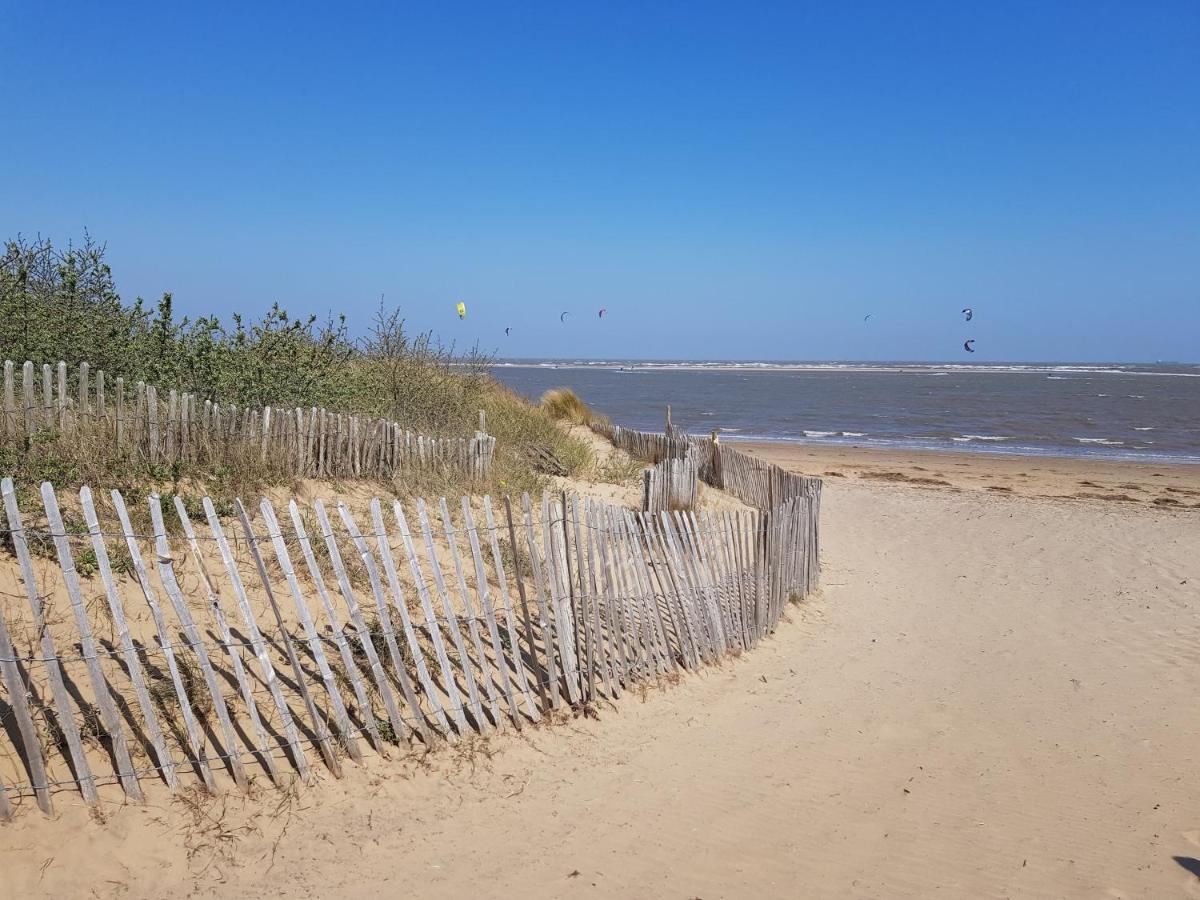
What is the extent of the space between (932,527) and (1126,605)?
439cm

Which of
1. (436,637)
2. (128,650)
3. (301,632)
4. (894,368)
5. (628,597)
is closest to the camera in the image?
(128,650)

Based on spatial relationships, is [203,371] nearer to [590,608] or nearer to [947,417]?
[590,608]

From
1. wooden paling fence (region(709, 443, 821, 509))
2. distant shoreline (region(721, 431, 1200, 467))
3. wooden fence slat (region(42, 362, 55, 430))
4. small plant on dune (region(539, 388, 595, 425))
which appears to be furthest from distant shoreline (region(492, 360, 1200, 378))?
wooden fence slat (region(42, 362, 55, 430))

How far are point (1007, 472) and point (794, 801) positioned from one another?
1984 centimetres

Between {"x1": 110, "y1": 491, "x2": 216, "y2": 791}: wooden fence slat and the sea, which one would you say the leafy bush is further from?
the sea

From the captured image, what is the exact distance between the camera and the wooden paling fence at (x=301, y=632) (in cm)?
383

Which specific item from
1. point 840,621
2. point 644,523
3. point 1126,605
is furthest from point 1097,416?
point 644,523

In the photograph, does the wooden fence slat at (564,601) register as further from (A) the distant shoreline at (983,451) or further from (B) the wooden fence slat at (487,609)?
(A) the distant shoreline at (983,451)

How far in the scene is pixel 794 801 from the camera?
15.9ft

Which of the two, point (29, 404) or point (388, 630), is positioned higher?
point (29, 404)

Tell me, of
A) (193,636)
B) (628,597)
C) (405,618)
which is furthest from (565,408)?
(193,636)

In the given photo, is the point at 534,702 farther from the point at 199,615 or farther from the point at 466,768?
the point at 199,615

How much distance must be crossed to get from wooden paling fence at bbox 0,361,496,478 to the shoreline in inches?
548

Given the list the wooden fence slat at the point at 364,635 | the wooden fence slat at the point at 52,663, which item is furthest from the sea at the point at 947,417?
the wooden fence slat at the point at 52,663
